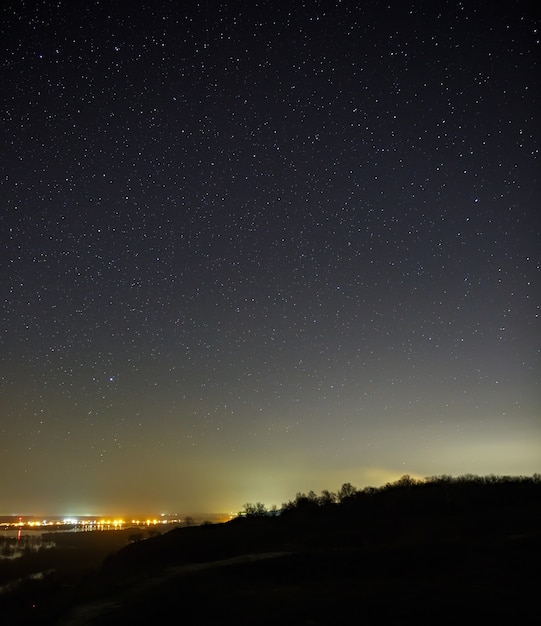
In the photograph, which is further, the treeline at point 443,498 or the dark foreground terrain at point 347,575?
the treeline at point 443,498

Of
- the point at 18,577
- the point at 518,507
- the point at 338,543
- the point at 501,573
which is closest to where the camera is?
the point at 501,573

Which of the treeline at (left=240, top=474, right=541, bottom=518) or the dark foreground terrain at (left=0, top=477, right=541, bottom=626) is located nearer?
the dark foreground terrain at (left=0, top=477, right=541, bottom=626)

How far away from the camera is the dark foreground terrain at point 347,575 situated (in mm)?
13258

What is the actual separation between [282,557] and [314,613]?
832 centimetres

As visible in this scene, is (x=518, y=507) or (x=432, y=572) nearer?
(x=432, y=572)

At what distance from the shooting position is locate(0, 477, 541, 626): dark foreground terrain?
13.3m

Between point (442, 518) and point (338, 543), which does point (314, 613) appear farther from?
point (442, 518)

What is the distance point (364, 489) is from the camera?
45.3 m

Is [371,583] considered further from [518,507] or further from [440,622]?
[518,507]

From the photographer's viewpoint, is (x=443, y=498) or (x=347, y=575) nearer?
(x=347, y=575)

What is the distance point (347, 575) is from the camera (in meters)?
17.6

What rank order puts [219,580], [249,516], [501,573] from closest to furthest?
[501,573] → [219,580] → [249,516]

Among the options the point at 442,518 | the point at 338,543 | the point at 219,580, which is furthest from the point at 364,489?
the point at 219,580

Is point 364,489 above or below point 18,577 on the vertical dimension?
above
